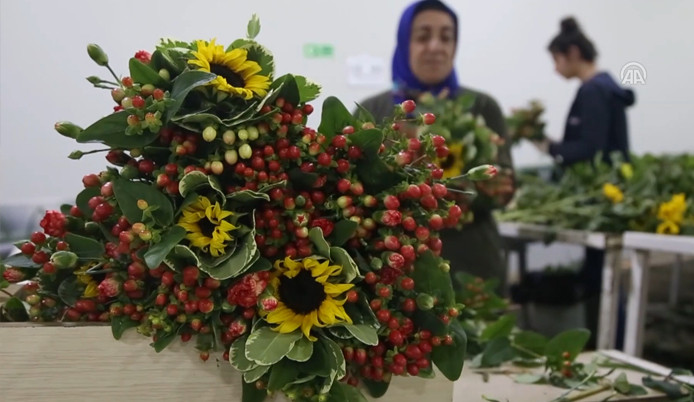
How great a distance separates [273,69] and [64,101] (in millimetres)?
285

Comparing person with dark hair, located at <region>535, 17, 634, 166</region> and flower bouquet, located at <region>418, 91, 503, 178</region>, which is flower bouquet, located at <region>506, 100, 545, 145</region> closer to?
person with dark hair, located at <region>535, 17, 634, 166</region>

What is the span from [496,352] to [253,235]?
51 centimetres

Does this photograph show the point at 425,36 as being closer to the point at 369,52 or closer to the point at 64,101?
the point at 369,52

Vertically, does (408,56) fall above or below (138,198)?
above

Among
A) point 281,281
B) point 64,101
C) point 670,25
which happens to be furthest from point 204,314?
point 670,25

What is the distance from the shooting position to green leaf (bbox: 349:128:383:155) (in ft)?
1.77

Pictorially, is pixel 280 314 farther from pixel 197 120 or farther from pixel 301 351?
pixel 197 120

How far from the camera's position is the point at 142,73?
51 centimetres

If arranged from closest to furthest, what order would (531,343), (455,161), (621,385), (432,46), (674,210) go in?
(621,385) < (531,343) < (455,161) < (432,46) < (674,210)

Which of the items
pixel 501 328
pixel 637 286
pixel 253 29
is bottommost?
pixel 637 286

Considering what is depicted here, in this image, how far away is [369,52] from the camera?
1532 mm

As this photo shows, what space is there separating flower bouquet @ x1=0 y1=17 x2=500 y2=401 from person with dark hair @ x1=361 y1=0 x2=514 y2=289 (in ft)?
2.63

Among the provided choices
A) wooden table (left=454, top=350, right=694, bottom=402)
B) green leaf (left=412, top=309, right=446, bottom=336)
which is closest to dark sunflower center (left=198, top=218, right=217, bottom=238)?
green leaf (left=412, top=309, right=446, bottom=336)

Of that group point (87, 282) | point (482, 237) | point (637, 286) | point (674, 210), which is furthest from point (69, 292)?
point (674, 210)
